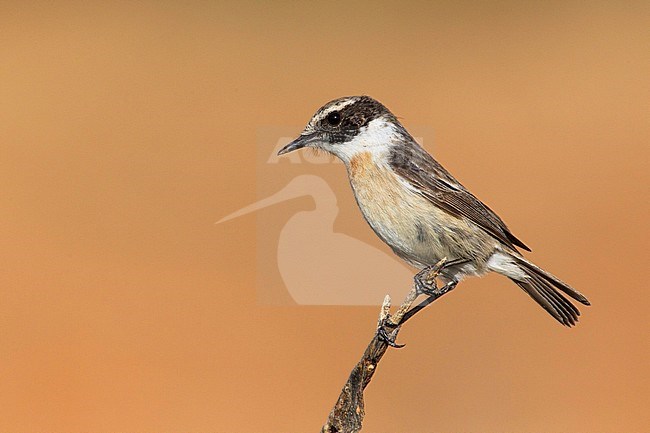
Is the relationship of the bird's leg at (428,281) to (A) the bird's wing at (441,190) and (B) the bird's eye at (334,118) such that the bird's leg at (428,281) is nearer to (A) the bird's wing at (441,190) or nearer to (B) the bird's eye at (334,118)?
(A) the bird's wing at (441,190)

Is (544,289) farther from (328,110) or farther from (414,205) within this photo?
(328,110)

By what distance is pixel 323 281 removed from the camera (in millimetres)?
1546

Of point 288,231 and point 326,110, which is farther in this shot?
point 288,231

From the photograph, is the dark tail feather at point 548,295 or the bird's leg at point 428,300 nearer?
the bird's leg at point 428,300

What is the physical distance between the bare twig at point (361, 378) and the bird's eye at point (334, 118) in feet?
1.05

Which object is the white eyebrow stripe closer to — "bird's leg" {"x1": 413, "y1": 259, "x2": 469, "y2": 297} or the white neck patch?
the white neck patch

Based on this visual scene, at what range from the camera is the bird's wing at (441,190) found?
130 cm

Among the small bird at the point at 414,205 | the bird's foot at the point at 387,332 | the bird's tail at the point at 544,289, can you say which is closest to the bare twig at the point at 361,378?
the bird's foot at the point at 387,332

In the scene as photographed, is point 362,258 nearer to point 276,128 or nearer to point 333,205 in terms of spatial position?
point 333,205

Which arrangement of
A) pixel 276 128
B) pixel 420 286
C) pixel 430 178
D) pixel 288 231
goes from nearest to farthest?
pixel 420 286 → pixel 430 178 → pixel 276 128 → pixel 288 231

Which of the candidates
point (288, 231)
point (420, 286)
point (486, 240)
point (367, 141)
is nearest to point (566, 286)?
point (486, 240)

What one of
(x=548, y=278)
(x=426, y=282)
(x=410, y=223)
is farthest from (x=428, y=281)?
(x=548, y=278)

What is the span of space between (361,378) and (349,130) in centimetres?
43

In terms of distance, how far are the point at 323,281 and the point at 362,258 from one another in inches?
3.8
